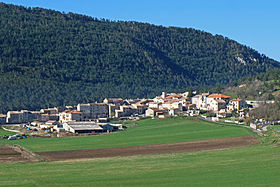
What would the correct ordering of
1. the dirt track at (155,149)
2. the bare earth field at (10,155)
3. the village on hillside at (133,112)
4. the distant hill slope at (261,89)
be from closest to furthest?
the bare earth field at (10,155)
the dirt track at (155,149)
the village on hillside at (133,112)
the distant hill slope at (261,89)

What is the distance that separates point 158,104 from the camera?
142 metres

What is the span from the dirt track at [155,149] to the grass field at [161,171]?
4.94 metres

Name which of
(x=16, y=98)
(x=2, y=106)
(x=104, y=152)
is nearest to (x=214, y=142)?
(x=104, y=152)

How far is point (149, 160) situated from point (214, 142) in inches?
704

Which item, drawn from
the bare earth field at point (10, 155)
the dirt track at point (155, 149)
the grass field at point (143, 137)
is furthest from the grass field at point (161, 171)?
the grass field at point (143, 137)

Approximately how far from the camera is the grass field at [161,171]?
41469mm

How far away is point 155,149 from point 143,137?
16611mm

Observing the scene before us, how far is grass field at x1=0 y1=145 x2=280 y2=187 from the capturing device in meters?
41.5

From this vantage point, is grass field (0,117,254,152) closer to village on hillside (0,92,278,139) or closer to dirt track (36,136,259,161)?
dirt track (36,136,259,161)

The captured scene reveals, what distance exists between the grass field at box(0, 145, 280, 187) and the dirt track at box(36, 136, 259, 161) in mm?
4945

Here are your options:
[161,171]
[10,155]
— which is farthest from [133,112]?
[161,171]

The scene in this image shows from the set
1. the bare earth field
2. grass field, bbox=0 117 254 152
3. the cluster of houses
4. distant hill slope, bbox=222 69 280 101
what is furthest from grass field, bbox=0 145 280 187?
distant hill slope, bbox=222 69 280 101

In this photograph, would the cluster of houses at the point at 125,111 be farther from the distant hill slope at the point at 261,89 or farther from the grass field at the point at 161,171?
the grass field at the point at 161,171

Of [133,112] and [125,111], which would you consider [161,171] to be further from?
[133,112]
